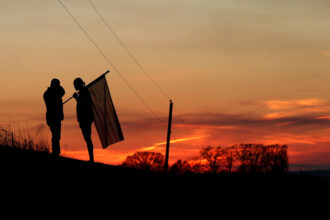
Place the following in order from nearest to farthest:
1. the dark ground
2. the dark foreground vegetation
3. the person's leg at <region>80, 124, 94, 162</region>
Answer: the dark ground → the dark foreground vegetation → the person's leg at <region>80, 124, 94, 162</region>

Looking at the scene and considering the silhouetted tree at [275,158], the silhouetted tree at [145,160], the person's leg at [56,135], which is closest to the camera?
the person's leg at [56,135]

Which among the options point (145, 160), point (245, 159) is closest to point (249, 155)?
point (245, 159)

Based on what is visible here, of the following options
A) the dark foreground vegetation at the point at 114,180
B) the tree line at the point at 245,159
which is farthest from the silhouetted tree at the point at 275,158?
the dark foreground vegetation at the point at 114,180

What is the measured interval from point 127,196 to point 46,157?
539 cm

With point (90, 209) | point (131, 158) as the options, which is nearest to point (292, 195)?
point (90, 209)

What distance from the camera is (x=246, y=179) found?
17.2 metres

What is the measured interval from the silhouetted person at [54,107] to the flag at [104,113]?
1871 millimetres

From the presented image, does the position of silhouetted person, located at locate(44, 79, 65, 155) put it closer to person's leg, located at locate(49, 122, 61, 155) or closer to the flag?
person's leg, located at locate(49, 122, 61, 155)

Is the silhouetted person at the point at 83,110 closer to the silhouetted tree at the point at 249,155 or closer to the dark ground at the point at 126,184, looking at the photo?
the dark ground at the point at 126,184

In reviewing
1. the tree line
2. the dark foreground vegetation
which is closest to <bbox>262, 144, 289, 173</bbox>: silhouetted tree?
the tree line

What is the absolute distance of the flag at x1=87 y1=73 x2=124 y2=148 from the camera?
19.1m

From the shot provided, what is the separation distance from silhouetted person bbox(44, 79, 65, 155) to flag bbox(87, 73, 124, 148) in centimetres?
187

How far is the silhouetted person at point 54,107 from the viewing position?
56.0 ft

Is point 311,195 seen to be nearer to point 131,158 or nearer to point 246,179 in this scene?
point 246,179
